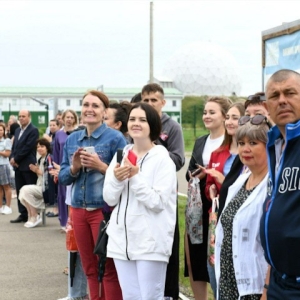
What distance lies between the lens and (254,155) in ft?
13.6

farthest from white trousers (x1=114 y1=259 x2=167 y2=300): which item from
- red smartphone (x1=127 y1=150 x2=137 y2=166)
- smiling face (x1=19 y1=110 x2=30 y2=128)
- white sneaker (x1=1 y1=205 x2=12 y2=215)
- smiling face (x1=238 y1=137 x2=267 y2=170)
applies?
white sneaker (x1=1 y1=205 x2=12 y2=215)

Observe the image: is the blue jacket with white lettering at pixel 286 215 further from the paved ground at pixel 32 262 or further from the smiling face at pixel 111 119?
the paved ground at pixel 32 262

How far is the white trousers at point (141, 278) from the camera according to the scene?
17.3 ft

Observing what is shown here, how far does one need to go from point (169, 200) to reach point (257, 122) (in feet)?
4.64

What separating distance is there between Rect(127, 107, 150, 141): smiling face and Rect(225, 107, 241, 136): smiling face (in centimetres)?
66

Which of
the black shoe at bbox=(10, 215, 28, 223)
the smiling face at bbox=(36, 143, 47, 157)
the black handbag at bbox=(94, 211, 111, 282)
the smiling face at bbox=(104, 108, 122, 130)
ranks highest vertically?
the smiling face at bbox=(104, 108, 122, 130)

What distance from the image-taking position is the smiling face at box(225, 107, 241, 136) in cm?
551

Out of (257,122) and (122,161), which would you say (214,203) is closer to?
(122,161)

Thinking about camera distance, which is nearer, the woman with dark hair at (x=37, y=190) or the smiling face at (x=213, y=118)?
the smiling face at (x=213, y=118)

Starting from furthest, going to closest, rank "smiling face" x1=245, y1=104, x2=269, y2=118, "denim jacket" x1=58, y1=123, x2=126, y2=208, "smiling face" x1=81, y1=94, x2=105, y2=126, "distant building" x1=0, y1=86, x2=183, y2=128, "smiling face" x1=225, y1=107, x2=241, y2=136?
1. "distant building" x1=0, y1=86, x2=183, y2=128
2. "smiling face" x1=81, y1=94, x2=105, y2=126
3. "denim jacket" x1=58, y1=123, x2=126, y2=208
4. "smiling face" x1=225, y1=107, x2=241, y2=136
5. "smiling face" x1=245, y1=104, x2=269, y2=118

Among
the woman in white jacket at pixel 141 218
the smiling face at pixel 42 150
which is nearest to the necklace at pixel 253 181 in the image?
the woman in white jacket at pixel 141 218

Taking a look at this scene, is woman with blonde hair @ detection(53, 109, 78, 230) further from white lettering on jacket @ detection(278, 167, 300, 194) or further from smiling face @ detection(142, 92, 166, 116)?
white lettering on jacket @ detection(278, 167, 300, 194)

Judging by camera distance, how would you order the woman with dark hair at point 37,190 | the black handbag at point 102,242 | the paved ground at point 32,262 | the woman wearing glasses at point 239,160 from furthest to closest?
the woman with dark hair at point 37,190, the paved ground at point 32,262, the black handbag at point 102,242, the woman wearing glasses at point 239,160

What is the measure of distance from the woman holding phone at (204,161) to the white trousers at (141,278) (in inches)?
27.2
